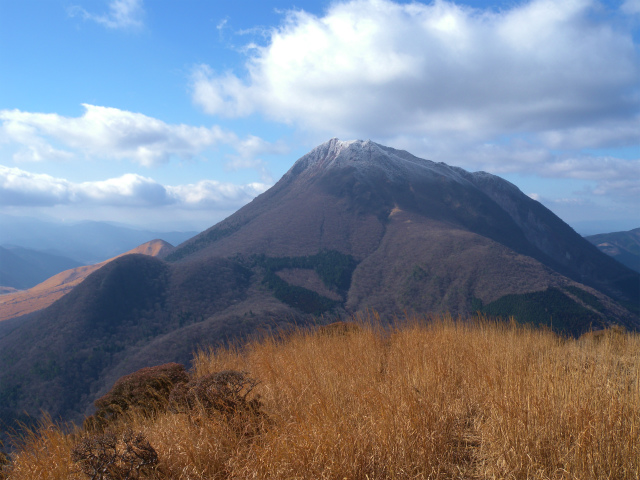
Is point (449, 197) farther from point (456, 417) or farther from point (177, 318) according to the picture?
point (456, 417)

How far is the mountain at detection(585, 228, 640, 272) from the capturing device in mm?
158500

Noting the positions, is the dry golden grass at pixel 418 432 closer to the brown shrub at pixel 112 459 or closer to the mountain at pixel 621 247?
the brown shrub at pixel 112 459

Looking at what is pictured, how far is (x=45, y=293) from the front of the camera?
→ 104625 millimetres

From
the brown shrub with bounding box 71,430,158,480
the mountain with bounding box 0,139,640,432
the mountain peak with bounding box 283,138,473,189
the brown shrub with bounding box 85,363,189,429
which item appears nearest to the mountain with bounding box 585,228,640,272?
the mountain with bounding box 0,139,640,432

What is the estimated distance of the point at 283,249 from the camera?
81.5m

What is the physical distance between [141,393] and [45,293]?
12415 centimetres

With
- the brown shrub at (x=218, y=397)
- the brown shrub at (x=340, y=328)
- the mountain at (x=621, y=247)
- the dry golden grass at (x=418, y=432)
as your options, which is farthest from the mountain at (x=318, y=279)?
the mountain at (x=621, y=247)

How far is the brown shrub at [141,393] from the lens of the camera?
6582 millimetres

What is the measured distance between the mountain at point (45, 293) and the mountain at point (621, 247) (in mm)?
184893

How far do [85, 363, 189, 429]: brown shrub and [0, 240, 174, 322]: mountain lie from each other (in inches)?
2913

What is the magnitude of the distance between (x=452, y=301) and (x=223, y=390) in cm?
5936

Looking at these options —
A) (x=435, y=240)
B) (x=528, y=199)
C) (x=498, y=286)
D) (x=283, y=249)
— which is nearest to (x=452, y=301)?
(x=498, y=286)

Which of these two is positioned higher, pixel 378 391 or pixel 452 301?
pixel 378 391

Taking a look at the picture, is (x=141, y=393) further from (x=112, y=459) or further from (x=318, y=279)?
(x=318, y=279)
